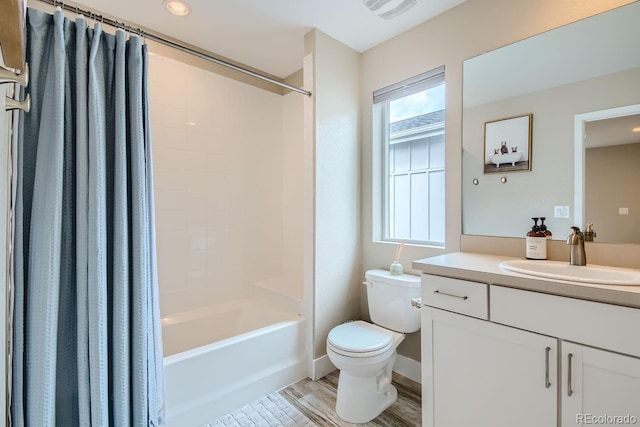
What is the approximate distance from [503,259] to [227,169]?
2.15 meters

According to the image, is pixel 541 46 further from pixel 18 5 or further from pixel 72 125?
pixel 72 125

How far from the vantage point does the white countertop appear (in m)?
0.92

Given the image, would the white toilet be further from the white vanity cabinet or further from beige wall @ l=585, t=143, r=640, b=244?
beige wall @ l=585, t=143, r=640, b=244

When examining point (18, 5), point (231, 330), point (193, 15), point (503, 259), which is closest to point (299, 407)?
point (231, 330)

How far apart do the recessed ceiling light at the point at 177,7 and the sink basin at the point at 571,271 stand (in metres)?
2.32

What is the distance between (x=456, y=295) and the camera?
1.28 m

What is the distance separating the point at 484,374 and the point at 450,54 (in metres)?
1.77

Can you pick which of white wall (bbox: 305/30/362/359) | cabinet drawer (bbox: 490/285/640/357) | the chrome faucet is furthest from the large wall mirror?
white wall (bbox: 305/30/362/359)

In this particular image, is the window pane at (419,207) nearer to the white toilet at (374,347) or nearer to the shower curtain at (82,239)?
the white toilet at (374,347)

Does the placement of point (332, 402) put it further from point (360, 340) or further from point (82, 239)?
point (82, 239)

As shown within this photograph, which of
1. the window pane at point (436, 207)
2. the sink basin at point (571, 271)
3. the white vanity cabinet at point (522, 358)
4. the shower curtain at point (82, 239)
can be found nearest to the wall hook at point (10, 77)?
the shower curtain at point (82, 239)

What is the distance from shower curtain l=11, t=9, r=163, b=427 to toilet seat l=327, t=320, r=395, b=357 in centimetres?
92

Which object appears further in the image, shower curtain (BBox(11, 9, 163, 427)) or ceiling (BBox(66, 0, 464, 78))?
ceiling (BBox(66, 0, 464, 78))

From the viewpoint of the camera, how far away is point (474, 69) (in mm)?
1723
